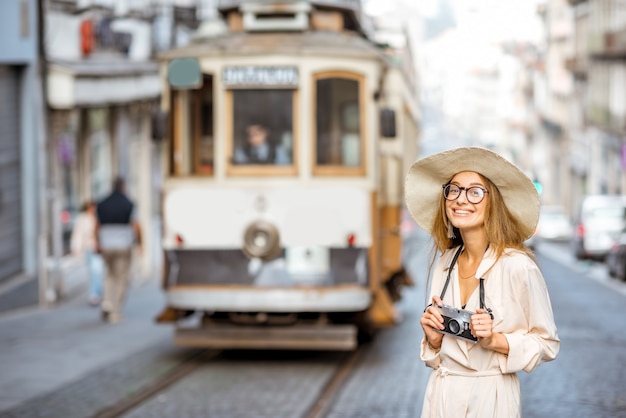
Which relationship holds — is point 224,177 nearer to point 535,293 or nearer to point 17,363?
point 17,363

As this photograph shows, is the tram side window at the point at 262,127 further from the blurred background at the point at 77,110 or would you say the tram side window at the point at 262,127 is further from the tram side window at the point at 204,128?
the blurred background at the point at 77,110

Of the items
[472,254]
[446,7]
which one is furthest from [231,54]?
[446,7]

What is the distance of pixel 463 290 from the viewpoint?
16.3 feet

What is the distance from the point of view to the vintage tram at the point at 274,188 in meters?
12.8

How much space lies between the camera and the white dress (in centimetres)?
482

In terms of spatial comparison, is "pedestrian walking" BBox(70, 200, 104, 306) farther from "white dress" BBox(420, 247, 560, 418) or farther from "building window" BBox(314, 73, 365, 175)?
"white dress" BBox(420, 247, 560, 418)

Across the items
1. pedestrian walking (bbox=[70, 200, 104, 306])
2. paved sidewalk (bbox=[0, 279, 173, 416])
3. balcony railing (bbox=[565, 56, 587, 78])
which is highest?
balcony railing (bbox=[565, 56, 587, 78])

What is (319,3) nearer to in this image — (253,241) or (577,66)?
(253,241)

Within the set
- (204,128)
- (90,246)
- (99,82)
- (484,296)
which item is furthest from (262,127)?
(99,82)

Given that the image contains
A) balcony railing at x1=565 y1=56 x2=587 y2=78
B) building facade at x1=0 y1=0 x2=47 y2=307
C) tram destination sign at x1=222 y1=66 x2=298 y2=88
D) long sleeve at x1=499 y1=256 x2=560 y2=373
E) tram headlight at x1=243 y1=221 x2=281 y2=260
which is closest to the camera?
long sleeve at x1=499 y1=256 x2=560 y2=373

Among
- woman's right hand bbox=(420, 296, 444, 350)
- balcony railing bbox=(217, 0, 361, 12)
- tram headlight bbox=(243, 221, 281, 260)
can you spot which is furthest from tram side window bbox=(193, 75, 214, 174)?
woman's right hand bbox=(420, 296, 444, 350)

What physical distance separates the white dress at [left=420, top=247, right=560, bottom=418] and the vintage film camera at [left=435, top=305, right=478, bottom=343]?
128 millimetres

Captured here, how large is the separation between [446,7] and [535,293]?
187350 millimetres

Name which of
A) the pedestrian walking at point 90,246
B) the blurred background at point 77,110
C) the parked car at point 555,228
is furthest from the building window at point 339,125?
the parked car at point 555,228
